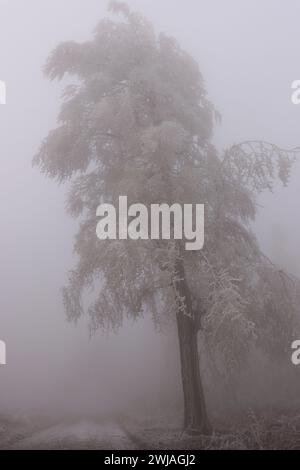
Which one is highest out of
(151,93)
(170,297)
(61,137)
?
(151,93)

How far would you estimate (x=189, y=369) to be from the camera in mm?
12250

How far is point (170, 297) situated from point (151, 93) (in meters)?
5.64

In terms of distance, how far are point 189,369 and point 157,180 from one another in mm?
4857

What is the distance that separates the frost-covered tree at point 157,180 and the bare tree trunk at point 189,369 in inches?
1.0

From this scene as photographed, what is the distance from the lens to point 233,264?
12055 mm

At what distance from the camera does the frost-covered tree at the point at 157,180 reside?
11578 mm

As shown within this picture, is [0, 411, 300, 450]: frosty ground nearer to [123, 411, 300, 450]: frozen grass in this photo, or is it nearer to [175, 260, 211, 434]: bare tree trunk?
[123, 411, 300, 450]: frozen grass

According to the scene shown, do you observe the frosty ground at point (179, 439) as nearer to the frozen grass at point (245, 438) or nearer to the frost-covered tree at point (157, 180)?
the frozen grass at point (245, 438)

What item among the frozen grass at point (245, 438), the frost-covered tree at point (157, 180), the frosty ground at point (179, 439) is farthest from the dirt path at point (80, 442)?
the frost-covered tree at point (157, 180)

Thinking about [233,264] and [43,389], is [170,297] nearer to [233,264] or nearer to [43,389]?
[233,264]

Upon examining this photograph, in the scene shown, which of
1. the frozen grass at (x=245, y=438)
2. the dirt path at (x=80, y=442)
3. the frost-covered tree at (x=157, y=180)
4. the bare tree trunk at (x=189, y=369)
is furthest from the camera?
the bare tree trunk at (x=189, y=369)

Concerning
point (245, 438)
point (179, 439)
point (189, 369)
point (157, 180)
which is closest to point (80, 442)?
point (179, 439)
